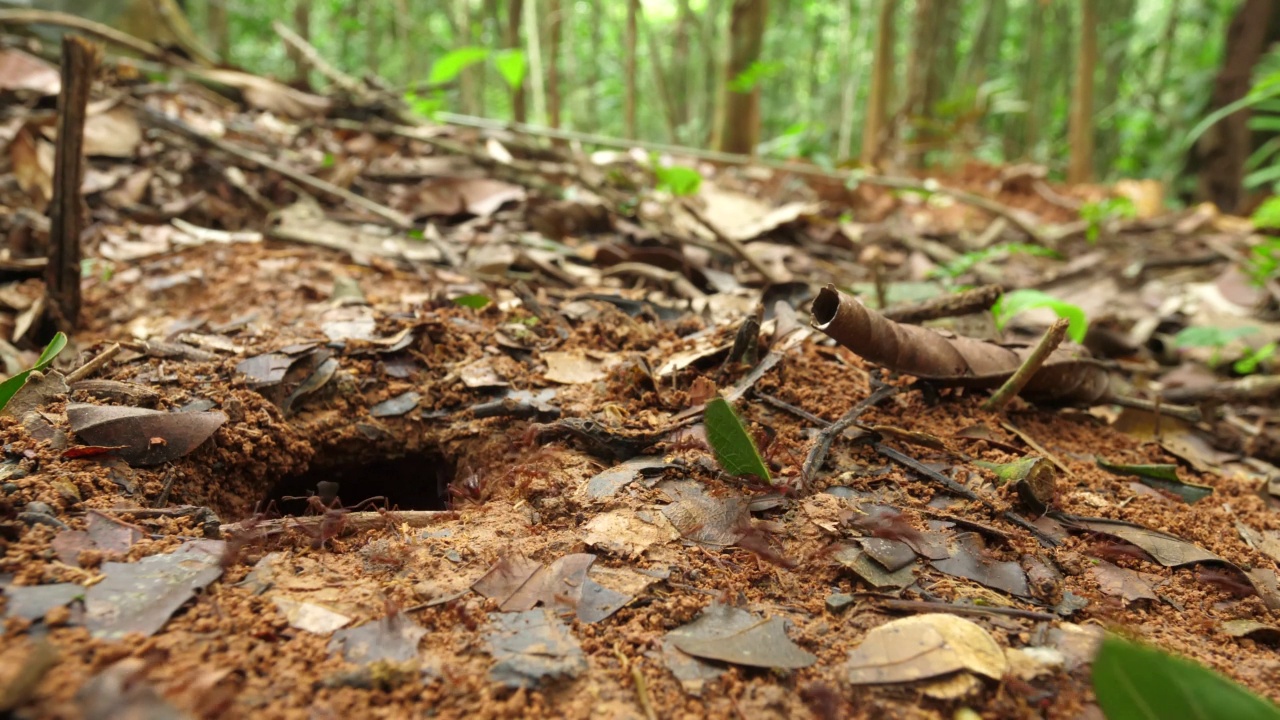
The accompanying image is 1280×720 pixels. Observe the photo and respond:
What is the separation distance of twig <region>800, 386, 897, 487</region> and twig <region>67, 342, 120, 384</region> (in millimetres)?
1579

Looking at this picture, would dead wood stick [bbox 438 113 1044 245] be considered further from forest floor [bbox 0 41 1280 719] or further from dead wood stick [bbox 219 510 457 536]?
dead wood stick [bbox 219 510 457 536]

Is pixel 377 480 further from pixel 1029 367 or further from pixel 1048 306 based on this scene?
pixel 1048 306

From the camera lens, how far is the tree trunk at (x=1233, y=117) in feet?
24.5

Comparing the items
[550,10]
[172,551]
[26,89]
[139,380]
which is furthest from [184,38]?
[172,551]

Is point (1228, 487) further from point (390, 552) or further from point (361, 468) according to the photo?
point (361, 468)

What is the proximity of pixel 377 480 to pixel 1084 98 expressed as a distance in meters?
8.22

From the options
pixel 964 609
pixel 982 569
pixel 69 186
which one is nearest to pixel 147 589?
pixel 964 609

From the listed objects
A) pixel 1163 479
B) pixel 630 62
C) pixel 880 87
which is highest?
pixel 630 62

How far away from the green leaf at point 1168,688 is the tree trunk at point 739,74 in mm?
5536

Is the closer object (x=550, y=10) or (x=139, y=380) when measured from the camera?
(x=139, y=380)

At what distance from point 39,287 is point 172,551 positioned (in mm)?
1948

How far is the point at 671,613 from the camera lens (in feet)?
4.21

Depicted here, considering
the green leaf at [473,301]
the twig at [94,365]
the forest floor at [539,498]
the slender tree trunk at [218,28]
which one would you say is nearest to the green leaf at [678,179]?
the forest floor at [539,498]

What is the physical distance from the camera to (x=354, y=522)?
1.54m
